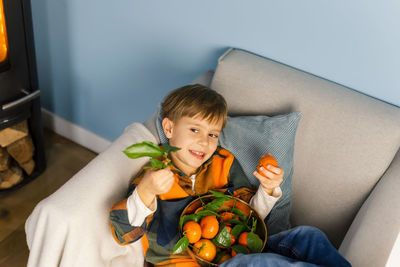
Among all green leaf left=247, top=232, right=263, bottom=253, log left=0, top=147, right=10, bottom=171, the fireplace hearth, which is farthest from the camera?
log left=0, top=147, right=10, bottom=171

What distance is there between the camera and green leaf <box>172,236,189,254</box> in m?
1.03

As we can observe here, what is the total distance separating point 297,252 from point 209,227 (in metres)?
0.28

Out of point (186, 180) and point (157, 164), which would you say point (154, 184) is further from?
point (186, 180)

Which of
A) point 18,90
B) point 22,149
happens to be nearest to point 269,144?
point 18,90

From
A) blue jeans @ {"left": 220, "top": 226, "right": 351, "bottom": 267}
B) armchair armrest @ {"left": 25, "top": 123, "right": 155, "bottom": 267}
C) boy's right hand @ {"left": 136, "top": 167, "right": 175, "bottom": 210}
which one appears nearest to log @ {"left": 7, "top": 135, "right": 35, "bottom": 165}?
armchair armrest @ {"left": 25, "top": 123, "right": 155, "bottom": 267}

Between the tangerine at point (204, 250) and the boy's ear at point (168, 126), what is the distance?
1.25ft

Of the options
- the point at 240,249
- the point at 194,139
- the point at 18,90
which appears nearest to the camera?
the point at 240,249

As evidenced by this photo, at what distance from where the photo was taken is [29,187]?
187 cm

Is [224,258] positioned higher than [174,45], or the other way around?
[174,45]

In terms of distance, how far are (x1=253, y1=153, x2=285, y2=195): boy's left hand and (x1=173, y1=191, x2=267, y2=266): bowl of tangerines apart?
96 mm

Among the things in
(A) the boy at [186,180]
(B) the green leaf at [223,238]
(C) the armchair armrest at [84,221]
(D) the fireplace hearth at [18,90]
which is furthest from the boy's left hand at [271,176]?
(D) the fireplace hearth at [18,90]

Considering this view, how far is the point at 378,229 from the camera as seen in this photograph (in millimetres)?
1125

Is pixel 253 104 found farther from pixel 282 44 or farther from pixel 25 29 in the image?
pixel 25 29

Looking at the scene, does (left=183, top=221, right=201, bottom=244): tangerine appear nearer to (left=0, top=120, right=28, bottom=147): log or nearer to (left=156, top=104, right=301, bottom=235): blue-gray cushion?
(left=156, top=104, right=301, bottom=235): blue-gray cushion
